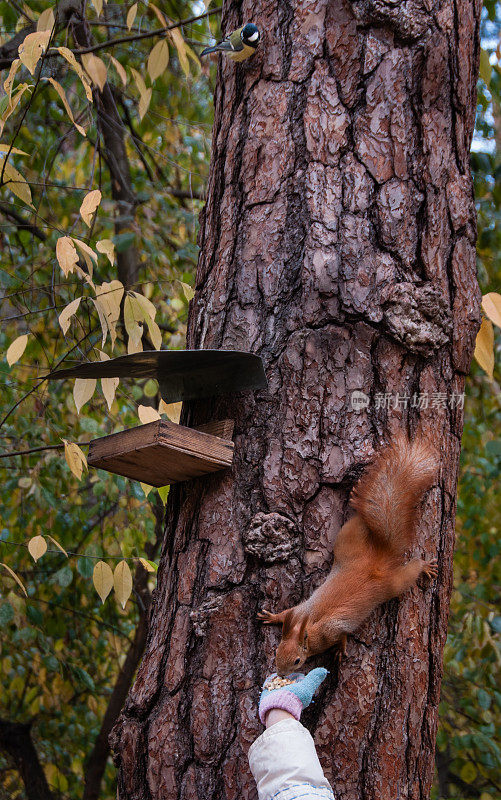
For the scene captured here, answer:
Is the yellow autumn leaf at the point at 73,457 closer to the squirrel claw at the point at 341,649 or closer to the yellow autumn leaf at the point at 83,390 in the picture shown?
the yellow autumn leaf at the point at 83,390

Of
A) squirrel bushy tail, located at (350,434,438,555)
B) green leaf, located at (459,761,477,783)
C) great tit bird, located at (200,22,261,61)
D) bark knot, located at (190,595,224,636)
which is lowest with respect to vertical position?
green leaf, located at (459,761,477,783)

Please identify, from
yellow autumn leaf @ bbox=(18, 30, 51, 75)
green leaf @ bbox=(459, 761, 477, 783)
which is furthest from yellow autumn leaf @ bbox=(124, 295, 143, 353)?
green leaf @ bbox=(459, 761, 477, 783)

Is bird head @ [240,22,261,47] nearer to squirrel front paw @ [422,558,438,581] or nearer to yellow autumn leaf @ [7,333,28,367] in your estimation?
yellow autumn leaf @ [7,333,28,367]

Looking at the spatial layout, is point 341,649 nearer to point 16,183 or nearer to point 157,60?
point 16,183

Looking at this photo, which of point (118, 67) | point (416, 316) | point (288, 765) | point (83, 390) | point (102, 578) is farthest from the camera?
point (118, 67)

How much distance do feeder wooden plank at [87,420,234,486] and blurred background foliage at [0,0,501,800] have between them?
3.75 ft

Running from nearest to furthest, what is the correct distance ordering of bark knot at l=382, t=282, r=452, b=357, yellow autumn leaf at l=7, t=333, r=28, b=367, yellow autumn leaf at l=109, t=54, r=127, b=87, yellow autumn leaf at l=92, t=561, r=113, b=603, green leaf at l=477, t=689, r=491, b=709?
bark knot at l=382, t=282, r=452, b=357
yellow autumn leaf at l=7, t=333, r=28, b=367
yellow autumn leaf at l=92, t=561, r=113, b=603
yellow autumn leaf at l=109, t=54, r=127, b=87
green leaf at l=477, t=689, r=491, b=709

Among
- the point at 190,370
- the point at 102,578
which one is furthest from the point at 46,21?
the point at 102,578

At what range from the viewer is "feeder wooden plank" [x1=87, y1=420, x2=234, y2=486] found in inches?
44.7

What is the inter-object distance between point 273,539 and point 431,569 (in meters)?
0.26

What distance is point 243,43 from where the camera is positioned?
4.51 ft

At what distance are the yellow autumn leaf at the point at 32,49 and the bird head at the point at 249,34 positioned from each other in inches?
16.2

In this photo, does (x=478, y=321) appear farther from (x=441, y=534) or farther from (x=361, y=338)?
(x=441, y=534)

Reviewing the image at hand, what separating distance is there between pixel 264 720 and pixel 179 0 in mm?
2971
